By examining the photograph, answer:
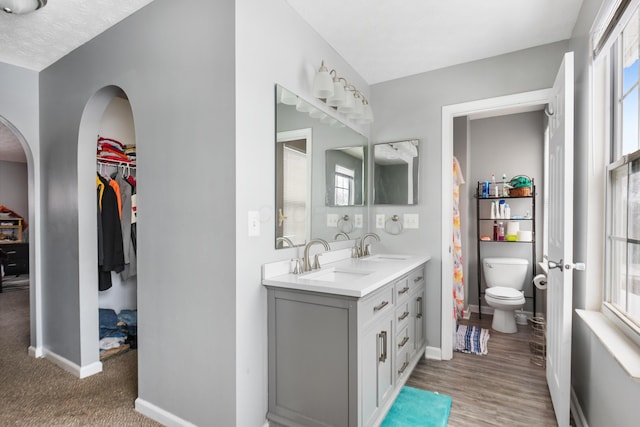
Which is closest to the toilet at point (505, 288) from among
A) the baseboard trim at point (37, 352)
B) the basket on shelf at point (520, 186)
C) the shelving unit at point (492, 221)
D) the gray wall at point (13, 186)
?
the shelving unit at point (492, 221)

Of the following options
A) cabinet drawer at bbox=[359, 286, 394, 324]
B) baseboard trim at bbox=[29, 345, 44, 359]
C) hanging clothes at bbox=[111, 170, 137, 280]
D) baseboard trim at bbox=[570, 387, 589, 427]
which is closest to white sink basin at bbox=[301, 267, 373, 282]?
cabinet drawer at bbox=[359, 286, 394, 324]

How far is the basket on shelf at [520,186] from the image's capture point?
367 cm

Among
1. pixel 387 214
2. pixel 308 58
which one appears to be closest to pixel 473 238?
pixel 387 214

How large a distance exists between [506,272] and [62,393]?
161 inches

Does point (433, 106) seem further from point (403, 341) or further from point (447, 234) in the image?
point (403, 341)

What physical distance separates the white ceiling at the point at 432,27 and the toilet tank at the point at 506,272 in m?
2.20

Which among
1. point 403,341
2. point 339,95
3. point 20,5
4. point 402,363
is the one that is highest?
point 20,5

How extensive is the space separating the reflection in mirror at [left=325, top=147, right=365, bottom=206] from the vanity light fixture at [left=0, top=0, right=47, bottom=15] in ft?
6.24

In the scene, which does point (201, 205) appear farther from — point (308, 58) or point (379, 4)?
point (379, 4)

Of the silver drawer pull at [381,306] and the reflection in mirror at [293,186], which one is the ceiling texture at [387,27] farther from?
the silver drawer pull at [381,306]

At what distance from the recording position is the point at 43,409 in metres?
2.07

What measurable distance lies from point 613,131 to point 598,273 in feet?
2.38

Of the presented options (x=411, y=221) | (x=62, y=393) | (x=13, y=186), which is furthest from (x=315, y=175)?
(x=13, y=186)

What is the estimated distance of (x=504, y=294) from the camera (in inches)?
130
